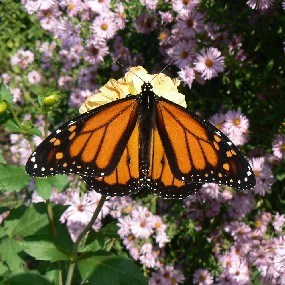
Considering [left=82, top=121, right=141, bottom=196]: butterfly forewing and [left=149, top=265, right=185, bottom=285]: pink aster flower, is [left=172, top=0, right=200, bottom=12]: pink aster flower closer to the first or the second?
[left=82, top=121, right=141, bottom=196]: butterfly forewing

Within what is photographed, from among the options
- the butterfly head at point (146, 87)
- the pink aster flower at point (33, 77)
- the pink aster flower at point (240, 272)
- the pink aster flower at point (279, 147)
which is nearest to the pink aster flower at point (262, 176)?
the pink aster flower at point (279, 147)

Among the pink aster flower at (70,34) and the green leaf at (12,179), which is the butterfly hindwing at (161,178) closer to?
the green leaf at (12,179)

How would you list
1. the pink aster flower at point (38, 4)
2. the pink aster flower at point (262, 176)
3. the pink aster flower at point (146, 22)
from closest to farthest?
the pink aster flower at point (262, 176) → the pink aster flower at point (146, 22) → the pink aster flower at point (38, 4)

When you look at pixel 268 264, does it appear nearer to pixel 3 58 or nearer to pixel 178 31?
pixel 178 31

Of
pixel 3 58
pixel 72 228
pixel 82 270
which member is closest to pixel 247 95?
pixel 72 228

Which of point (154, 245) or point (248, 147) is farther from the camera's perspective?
point (154, 245)

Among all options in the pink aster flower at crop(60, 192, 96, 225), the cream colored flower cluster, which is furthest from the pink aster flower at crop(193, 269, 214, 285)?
the cream colored flower cluster

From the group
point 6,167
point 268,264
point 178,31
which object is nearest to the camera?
point 6,167
